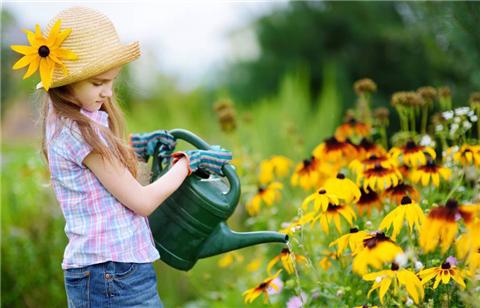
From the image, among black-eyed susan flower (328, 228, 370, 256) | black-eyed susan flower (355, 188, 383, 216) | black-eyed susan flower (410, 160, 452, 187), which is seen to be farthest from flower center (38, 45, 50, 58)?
black-eyed susan flower (410, 160, 452, 187)

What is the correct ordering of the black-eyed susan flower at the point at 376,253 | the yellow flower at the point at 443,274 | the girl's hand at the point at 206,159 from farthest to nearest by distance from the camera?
the girl's hand at the point at 206,159, the yellow flower at the point at 443,274, the black-eyed susan flower at the point at 376,253

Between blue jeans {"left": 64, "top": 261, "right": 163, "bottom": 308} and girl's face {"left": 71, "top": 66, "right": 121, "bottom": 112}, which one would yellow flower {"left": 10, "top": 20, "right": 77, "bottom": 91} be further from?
blue jeans {"left": 64, "top": 261, "right": 163, "bottom": 308}

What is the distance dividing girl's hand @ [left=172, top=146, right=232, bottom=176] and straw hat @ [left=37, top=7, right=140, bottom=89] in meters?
0.31

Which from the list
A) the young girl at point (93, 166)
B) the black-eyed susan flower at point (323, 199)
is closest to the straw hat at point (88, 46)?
the young girl at point (93, 166)

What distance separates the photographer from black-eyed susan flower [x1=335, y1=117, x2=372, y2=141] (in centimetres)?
243

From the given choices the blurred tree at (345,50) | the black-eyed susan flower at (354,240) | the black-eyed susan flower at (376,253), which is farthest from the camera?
the blurred tree at (345,50)

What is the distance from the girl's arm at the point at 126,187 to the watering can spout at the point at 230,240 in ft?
0.82

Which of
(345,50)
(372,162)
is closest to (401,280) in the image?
(372,162)

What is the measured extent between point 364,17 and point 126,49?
150 inches

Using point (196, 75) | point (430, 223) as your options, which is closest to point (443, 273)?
point (430, 223)

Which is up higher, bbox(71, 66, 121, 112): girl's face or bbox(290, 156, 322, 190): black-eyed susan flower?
bbox(71, 66, 121, 112): girl's face

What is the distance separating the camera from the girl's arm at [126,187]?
1688mm

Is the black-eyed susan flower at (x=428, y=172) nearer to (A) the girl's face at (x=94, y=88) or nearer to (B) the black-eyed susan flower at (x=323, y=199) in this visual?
(B) the black-eyed susan flower at (x=323, y=199)

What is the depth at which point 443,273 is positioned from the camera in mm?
1550
